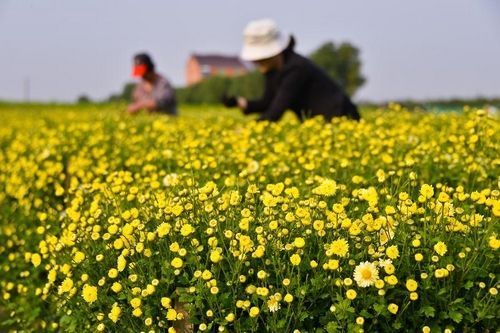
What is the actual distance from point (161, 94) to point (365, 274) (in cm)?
714

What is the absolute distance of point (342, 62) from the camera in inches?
2067

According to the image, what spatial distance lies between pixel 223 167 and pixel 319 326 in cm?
204

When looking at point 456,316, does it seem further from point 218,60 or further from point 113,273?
point 218,60

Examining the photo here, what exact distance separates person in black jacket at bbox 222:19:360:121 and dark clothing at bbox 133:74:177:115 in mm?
2624

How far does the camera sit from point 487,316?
2.48m

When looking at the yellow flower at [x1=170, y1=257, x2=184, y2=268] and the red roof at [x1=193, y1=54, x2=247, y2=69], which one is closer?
the yellow flower at [x1=170, y1=257, x2=184, y2=268]

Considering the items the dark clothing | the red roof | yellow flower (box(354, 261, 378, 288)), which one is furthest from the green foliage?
yellow flower (box(354, 261, 378, 288))

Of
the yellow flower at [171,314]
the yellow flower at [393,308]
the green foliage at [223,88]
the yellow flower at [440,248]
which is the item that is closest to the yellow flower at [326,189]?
the yellow flower at [440,248]

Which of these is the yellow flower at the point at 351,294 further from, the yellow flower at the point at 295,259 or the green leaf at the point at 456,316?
the green leaf at the point at 456,316

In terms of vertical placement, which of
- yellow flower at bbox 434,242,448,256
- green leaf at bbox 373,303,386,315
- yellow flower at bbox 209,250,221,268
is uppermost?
yellow flower at bbox 434,242,448,256

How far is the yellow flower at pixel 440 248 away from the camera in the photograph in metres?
2.53

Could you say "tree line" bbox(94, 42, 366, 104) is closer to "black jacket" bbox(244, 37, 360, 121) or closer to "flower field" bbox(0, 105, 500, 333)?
"black jacket" bbox(244, 37, 360, 121)

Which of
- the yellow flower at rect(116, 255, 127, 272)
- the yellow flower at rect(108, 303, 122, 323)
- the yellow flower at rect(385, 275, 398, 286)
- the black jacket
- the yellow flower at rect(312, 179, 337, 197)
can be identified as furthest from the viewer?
the black jacket

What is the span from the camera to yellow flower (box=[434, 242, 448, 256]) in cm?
253
